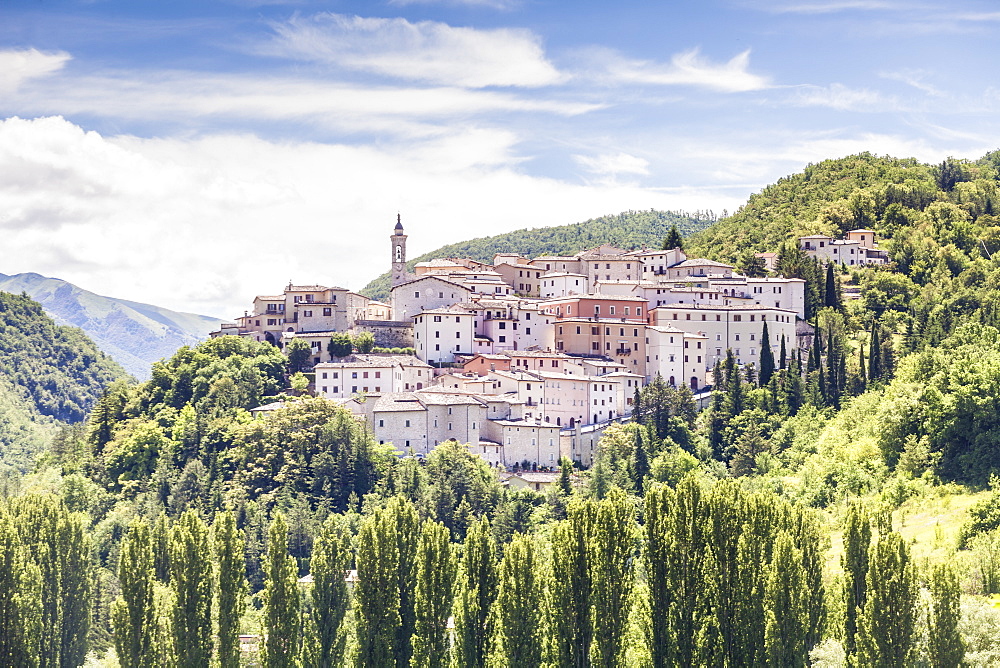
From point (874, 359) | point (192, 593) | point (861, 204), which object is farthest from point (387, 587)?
point (861, 204)

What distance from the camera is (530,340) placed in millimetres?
79250

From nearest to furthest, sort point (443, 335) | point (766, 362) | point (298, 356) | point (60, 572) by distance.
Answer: point (60, 572)
point (766, 362)
point (443, 335)
point (298, 356)

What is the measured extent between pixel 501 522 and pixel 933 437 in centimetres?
1818

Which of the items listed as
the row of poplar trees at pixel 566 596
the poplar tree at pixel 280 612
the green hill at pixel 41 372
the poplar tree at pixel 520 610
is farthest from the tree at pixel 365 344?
the green hill at pixel 41 372

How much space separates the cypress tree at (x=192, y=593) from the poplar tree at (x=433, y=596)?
6.59 meters

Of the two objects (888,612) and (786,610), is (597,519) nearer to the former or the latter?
(786,610)

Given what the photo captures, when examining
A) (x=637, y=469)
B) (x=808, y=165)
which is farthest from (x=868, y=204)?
(x=637, y=469)

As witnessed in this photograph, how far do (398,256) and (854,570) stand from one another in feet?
198

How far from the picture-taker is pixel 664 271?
87.5 metres

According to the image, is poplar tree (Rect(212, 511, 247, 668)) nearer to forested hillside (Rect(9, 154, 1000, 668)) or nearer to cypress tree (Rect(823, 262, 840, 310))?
forested hillside (Rect(9, 154, 1000, 668))

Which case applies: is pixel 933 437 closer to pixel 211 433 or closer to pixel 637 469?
pixel 637 469

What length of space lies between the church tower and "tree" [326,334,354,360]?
11327 mm

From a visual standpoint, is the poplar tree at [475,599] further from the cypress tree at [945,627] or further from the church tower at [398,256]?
the church tower at [398,256]

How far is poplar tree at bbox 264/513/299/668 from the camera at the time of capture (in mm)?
38094
